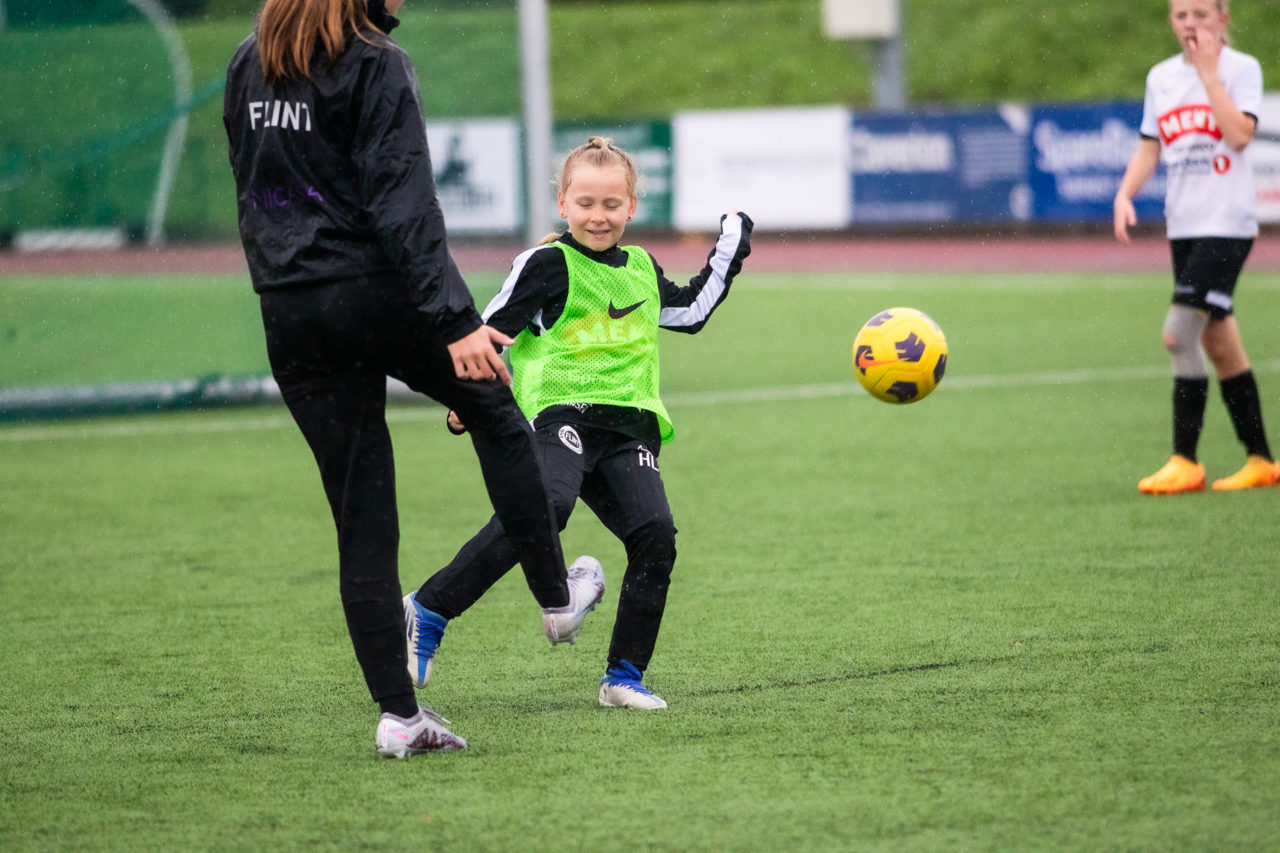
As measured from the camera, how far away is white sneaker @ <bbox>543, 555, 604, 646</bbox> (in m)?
4.00

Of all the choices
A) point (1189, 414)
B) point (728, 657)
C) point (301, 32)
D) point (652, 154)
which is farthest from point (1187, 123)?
point (652, 154)

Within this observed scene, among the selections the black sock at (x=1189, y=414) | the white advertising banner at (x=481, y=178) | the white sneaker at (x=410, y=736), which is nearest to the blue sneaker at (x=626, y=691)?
the white sneaker at (x=410, y=736)

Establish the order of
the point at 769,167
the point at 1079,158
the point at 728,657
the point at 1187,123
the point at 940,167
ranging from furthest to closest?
the point at 769,167
the point at 940,167
the point at 1079,158
the point at 1187,123
the point at 728,657

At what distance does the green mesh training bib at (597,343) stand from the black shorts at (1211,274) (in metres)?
3.50

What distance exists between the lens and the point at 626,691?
13.9 feet

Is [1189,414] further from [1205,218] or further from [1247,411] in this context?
[1205,218]

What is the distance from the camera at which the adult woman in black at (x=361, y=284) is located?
3461 mm

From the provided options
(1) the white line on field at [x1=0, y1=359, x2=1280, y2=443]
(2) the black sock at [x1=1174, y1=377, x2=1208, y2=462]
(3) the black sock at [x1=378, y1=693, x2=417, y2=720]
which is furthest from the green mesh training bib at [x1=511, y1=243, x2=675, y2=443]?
(1) the white line on field at [x1=0, y1=359, x2=1280, y2=443]

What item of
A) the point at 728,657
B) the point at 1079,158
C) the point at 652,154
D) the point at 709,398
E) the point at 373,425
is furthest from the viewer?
the point at 652,154

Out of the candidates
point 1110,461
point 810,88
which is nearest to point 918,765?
point 1110,461

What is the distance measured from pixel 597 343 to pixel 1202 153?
386 centimetres

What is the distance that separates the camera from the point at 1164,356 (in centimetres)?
1196

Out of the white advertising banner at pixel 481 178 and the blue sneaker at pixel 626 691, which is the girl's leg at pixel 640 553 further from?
the white advertising banner at pixel 481 178

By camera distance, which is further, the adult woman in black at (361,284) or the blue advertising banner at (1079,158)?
the blue advertising banner at (1079,158)
